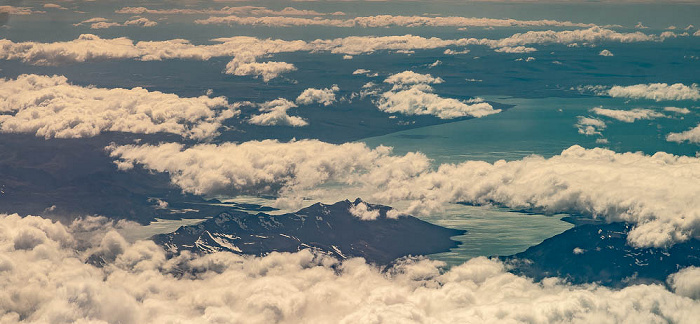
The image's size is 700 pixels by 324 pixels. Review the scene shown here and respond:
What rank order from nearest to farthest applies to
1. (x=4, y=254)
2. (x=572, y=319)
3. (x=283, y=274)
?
1. (x=572, y=319)
2. (x=4, y=254)
3. (x=283, y=274)

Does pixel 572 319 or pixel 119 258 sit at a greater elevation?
pixel 572 319

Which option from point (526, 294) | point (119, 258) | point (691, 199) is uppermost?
point (691, 199)

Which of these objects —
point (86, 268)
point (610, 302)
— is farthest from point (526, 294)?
point (86, 268)

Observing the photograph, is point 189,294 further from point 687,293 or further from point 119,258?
point 687,293

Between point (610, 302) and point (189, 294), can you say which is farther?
point (189, 294)

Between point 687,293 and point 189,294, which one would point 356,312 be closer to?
point 189,294

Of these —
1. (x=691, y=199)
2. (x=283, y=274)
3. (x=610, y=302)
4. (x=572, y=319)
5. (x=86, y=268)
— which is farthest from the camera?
(x=283, y=274)

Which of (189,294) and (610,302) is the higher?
(610,302)

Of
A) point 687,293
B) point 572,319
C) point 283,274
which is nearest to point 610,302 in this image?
point 572,319

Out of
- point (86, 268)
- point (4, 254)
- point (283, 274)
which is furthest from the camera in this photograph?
point (283, 274)
